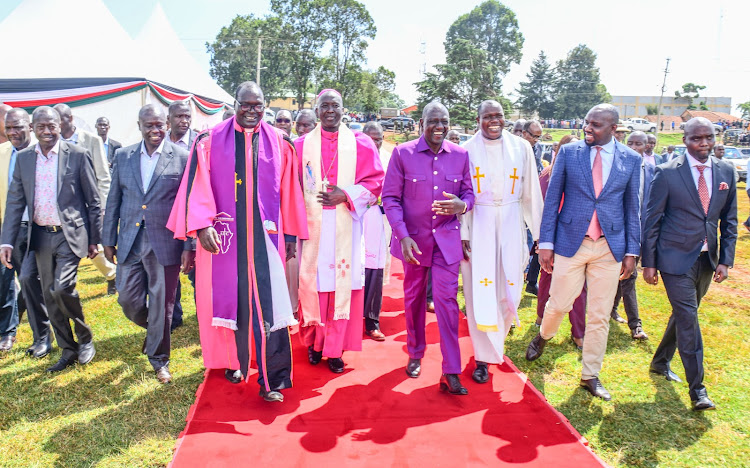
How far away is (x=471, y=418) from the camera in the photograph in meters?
3.74

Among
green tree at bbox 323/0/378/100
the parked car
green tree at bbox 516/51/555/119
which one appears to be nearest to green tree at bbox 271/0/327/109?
green tree at bbox 323/0/378/100

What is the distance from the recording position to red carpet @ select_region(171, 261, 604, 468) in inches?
127

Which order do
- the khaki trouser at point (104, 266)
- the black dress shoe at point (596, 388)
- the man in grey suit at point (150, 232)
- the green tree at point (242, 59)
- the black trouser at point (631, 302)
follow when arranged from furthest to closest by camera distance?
the green tree at point (242, 59) → the khaki trouser at point (104, 266) → the black trouser at point (631, 302) → the man in grey suit at point (150, 232) → the black dress shoe at point (596, 388)

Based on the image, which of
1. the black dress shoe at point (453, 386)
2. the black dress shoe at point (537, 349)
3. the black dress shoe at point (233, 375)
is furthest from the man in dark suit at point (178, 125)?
the black dress shoe at point (537, 349)

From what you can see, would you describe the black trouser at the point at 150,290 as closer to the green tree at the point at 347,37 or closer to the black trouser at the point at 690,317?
the black trouser at the point at 690,317

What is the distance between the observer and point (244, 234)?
3.97 m

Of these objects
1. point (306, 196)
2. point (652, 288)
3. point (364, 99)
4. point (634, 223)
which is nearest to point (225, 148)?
point (306, 196)

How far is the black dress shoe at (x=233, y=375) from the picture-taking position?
14.1ft

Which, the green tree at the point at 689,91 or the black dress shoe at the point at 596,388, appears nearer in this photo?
the black dress shoe at the point at 596,388

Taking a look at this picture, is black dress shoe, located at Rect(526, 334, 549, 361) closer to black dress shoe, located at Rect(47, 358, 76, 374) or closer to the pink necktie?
the pink necktie

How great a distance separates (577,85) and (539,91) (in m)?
4.97

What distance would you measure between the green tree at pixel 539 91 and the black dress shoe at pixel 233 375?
64.0m

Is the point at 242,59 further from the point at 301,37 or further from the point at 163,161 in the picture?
the point at 163,161

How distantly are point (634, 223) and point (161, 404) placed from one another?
3.80 meters
